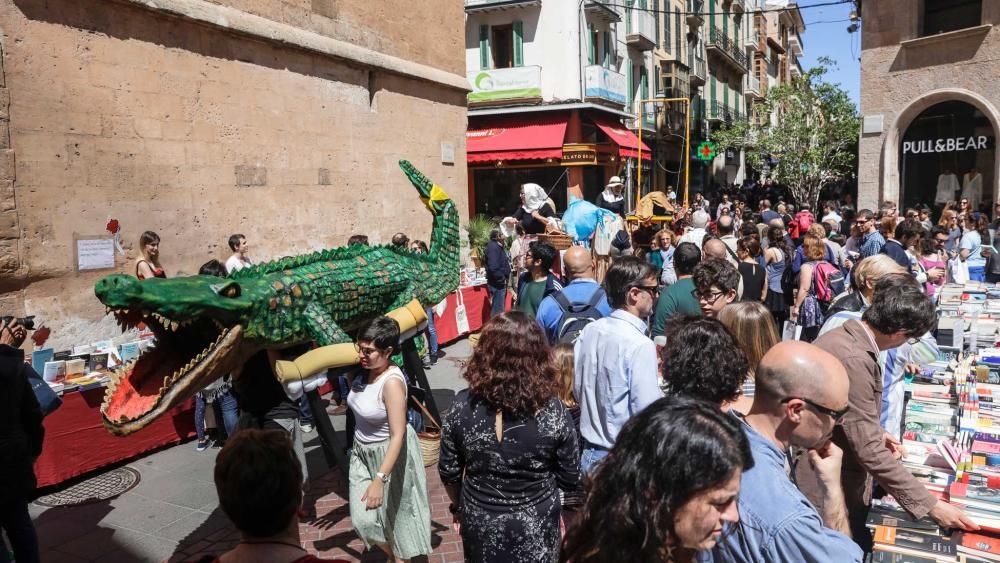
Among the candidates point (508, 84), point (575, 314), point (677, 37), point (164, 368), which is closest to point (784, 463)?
point (575, 314)

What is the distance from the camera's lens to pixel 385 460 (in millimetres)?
3641

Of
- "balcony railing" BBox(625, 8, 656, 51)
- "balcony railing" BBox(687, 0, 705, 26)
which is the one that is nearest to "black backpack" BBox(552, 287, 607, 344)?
"balcony railing" BBox(625, 8, 656, 51)

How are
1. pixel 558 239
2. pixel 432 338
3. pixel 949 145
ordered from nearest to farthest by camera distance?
pixel 432 338 < pixel 558 239 < pixel 949 145

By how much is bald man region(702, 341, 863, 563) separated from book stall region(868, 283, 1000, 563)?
27cm

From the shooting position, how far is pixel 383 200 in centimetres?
1206

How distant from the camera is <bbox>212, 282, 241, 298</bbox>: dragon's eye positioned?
4.28 metres

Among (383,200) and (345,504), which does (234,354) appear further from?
(383,200)

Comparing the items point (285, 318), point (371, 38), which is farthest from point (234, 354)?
point (371, 38)

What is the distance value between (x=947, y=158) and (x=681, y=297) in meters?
15.4

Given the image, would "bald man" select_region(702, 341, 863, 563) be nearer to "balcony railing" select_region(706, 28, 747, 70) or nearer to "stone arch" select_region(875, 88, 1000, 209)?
"stone arch" select_region(875, 88, 1000, 209)

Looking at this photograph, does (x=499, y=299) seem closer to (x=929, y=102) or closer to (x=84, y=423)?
(x=84, y=423)

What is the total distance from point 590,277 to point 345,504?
2.51 m

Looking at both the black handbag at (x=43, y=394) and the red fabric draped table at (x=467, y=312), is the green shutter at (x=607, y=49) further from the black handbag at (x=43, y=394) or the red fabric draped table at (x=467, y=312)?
the black handbag at (x=43, y=394)

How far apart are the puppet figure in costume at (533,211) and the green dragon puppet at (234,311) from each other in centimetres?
523
